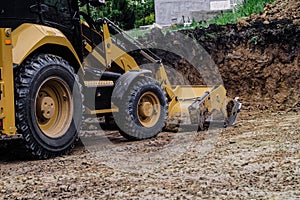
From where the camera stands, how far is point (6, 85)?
18.9 ft

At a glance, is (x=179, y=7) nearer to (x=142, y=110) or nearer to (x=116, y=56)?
(x=116, y=56)

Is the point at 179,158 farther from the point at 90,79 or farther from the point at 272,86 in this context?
the point at 272,86

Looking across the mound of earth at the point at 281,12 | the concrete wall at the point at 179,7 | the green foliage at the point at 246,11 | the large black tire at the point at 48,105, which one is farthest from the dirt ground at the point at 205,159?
the concrete wall at the point at 179,7

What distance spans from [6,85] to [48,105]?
722mm

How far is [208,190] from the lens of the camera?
4.21 meters

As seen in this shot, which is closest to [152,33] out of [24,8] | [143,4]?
[24,8]

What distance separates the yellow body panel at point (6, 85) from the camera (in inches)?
225

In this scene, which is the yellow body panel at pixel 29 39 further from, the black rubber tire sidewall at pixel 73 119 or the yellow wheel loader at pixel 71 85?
the black rubber tire sidewall at pixel 73 119

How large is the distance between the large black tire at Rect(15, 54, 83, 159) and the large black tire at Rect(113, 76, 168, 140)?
1216mm

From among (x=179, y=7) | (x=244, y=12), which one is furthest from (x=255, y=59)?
(x=179, y=7)

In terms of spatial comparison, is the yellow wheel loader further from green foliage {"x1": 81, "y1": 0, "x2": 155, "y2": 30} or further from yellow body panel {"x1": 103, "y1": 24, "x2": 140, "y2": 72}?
green foliage {"x1": 81, "y1": 0, "x2": 155, "y2": 30}

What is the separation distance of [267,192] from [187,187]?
631 millimetres

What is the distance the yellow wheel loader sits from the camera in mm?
5918

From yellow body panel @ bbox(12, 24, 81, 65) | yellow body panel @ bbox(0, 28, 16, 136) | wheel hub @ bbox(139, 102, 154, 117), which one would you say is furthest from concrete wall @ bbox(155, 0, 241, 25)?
yellow body panel @ bbox(0, 28, 16, 136)
